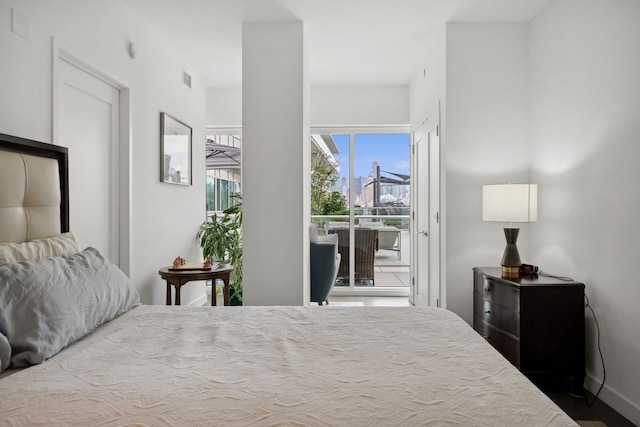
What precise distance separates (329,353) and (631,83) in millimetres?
2204

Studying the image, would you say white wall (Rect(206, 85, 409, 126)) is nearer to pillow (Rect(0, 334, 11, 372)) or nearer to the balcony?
the balcony

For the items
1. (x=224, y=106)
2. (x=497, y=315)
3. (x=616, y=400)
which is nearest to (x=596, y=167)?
(x=497, y=315)

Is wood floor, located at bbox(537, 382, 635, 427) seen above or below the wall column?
below

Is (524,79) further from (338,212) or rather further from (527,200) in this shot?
(338,212)

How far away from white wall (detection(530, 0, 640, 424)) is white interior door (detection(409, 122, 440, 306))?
0.96 meters

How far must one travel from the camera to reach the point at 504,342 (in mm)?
2629

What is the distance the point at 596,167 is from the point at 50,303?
114 inches

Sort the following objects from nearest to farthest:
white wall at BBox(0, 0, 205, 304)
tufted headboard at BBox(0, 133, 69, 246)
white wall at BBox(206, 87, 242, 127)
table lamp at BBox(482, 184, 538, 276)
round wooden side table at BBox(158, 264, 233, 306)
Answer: tufted headboard at BBox(0, 133, 69, 246) → white wall at BBox(0, 0, 205, 304) → table lamp at BBox(482, 184, 538, 276) → round wooden side table at BBox(158, 264, 233, 306) → white wall at BBox(206, 87, 242, 127)

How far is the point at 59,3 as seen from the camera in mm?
2273

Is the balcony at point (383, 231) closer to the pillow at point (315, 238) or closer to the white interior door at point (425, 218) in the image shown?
the white interior door at point (425, 218)

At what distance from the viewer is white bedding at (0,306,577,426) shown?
3.21ft

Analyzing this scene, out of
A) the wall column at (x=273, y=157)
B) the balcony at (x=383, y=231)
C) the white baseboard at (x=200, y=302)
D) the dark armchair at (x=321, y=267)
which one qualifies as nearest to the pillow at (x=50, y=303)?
the wall column at (x=273, y=157)

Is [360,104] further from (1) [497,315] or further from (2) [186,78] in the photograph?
(1) [497,315]

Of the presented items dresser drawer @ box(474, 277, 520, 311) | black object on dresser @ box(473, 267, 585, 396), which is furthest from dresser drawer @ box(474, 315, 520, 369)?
dresser drawer @ box(474, 277, 520, 311)
